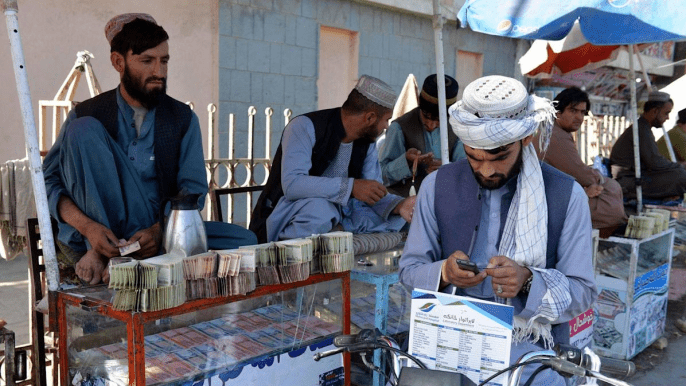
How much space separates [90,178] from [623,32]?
11.6ft

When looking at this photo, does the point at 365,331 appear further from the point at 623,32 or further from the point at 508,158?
the point at 623,32

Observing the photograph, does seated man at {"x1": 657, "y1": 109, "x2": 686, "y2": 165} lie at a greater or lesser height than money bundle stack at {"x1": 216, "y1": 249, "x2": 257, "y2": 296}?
greater

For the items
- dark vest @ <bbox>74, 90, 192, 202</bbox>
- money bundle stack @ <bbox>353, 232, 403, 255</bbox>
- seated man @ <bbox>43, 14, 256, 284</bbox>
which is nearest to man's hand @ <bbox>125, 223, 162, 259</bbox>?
seated man @ <bbox>43, 14, 256, 284</bbox>

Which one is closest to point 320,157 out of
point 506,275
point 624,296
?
point 506,275

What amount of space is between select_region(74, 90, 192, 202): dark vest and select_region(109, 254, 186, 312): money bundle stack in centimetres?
88

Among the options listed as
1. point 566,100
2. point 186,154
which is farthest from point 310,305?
point 566,100

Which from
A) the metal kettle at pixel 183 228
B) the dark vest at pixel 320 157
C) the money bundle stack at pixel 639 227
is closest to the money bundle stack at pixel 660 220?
the money bundle stack at pixel 639 227

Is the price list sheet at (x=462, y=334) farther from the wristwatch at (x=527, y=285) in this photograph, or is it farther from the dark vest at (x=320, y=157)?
the dark vest at (x=320, y=157)

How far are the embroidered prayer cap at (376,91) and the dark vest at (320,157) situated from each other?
256 mm

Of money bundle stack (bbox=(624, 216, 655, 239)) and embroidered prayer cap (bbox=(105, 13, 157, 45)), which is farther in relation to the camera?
money bundle stack (bbox=(624, 216, 655, 239))

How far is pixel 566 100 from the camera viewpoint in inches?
184

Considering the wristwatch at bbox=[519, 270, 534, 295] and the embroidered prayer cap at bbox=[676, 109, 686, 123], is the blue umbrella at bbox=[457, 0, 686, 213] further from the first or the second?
the embroidered prayer cap at bbox=[676, 109, 686, 123]

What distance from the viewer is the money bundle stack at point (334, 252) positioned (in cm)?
266

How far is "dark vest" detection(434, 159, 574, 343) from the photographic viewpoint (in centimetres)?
198
